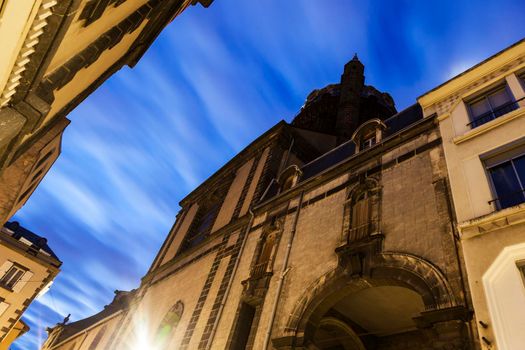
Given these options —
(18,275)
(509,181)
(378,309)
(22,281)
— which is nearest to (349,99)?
(378,309)

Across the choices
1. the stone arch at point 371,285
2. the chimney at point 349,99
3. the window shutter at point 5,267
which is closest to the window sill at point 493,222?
the stone arch at point 371,285

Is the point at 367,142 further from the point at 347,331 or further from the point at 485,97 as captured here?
the point at 347,331

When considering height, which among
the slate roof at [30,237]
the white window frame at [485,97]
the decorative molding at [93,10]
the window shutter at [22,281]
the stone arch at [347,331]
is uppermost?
the slate roof at [30,237]

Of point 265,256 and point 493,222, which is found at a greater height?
point 265,256

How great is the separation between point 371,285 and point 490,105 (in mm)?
5854

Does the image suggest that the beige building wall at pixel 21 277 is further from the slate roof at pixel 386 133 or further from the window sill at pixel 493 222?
the window sill at pixel 493 222

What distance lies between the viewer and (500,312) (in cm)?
532

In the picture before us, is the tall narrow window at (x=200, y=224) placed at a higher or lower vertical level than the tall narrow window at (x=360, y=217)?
higher

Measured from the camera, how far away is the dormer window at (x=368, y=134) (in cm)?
1212

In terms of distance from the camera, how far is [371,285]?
8211mm

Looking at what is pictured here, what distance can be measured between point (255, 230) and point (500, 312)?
375 inches

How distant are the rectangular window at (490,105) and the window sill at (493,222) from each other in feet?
10.9

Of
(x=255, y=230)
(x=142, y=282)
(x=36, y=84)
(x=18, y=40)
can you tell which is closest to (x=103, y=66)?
(x=36, y=84)

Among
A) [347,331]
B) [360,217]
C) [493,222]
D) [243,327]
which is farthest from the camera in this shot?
[347,331]
